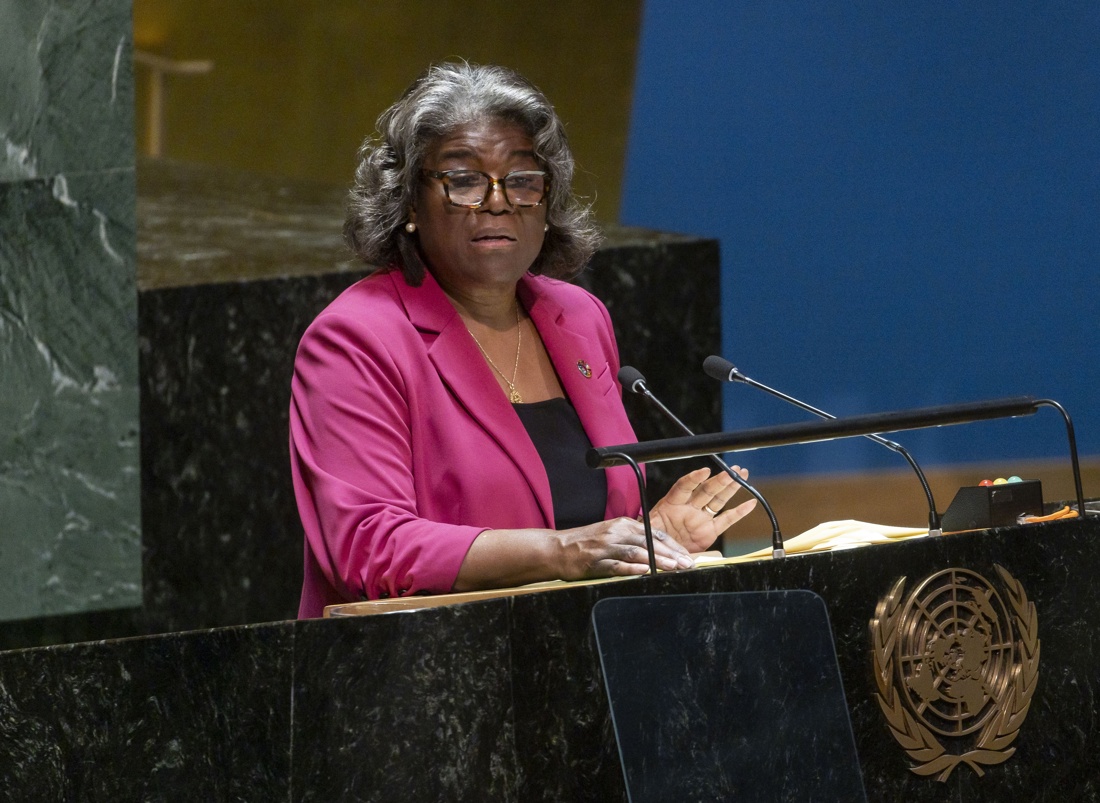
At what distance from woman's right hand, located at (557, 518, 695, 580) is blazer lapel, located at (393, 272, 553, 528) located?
40 cm

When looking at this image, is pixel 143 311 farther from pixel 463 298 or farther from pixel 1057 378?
pixel 1057 378

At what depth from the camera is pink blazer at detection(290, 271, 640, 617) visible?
2.37m

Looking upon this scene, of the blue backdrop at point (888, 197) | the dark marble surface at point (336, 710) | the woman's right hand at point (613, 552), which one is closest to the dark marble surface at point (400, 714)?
the dark marble surface at point (336, 710)

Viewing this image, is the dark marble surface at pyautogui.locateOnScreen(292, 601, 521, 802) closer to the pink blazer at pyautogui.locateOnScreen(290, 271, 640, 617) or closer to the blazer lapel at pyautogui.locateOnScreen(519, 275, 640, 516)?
the pink blazer at pyautogui.locateOnScreen(290, 271, 640, 617)

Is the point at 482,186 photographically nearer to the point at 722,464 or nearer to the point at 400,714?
the point at 722,464

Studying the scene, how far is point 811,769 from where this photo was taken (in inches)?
81.5

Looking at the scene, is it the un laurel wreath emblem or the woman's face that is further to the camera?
the woman's face

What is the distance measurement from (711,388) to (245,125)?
3906 millimetres

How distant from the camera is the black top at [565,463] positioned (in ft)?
8.81

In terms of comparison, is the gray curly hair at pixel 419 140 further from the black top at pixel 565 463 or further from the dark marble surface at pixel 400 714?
the dark marble surface at pixel 400 714

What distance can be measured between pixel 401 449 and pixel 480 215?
0.42m

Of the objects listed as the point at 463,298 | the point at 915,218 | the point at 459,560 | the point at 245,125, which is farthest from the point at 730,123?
the point at 459,560

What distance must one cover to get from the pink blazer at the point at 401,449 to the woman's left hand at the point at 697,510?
7.1 inches

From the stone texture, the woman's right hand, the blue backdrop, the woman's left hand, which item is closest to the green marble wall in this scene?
the stone texture
